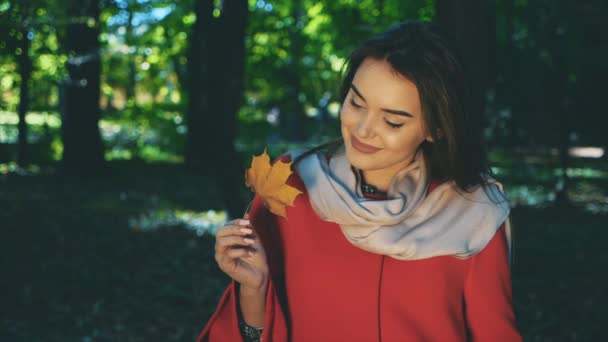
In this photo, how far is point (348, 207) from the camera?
1.92 meters

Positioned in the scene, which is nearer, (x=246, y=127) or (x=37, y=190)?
(x=37, y=190)

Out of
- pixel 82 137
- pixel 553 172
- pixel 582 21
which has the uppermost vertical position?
pixel 582 21

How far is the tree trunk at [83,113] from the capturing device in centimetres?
1041

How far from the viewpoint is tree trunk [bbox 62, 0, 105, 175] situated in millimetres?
10414

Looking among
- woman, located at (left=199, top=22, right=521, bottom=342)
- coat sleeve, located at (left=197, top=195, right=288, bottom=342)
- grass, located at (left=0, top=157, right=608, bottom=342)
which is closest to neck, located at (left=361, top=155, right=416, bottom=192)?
woman, located at (left=199, top=22, right=521, bottom=342)

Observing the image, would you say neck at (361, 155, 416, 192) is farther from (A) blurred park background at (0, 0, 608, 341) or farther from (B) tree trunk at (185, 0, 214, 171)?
(B) tree trunk at (185, 0, 214, 171)

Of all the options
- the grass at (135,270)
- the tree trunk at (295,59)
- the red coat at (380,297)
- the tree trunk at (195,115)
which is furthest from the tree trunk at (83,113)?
the red coat at (380,297)

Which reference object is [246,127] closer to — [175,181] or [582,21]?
[175,181]

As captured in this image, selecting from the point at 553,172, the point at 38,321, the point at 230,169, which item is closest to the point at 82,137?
the point at 230,169

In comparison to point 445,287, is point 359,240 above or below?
above

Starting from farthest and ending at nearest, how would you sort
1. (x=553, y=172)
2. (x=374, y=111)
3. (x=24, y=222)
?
(x=553, y=172) < (x=24, y=222) < (x=374, y=111)

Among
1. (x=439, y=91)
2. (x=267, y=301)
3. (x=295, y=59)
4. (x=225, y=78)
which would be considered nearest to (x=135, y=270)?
(x=225, y=78)

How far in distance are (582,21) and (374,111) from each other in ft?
27.2

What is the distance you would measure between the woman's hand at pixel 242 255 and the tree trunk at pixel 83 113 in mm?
9314
